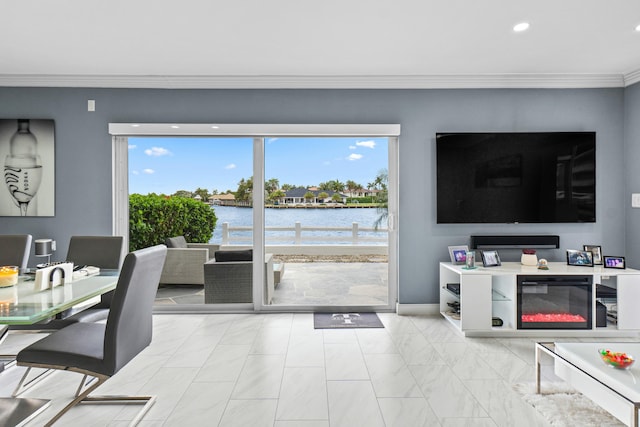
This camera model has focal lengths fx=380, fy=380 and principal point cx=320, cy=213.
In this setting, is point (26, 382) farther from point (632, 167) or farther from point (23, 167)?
point (632, 167)

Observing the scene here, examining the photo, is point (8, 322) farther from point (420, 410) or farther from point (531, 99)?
point (531, 99)

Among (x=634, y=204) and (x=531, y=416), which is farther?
(x=634, y=204)

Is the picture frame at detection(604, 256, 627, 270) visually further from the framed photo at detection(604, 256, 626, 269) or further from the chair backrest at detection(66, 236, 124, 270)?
the chair backrest at detection(66, 236, 124, 270)

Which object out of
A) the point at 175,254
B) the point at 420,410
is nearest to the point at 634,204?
the point at 420,410

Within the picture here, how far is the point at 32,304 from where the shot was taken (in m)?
2.03

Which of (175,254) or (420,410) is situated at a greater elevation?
(175,254)

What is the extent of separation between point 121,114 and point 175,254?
1660 mm

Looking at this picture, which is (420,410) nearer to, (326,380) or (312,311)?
(326,380)

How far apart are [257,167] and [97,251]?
181 cm

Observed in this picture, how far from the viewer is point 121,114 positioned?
4207 millimetres
